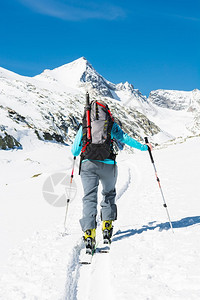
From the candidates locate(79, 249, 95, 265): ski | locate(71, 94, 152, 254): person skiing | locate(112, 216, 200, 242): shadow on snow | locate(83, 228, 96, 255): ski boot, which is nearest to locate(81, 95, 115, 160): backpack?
locate(71, 94, 152, 254): person skiing

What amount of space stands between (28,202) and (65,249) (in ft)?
14.9

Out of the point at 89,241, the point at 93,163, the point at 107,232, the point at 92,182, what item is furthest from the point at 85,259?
the point at 93,163

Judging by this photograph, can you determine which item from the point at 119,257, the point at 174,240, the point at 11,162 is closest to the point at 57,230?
the point at 119,257

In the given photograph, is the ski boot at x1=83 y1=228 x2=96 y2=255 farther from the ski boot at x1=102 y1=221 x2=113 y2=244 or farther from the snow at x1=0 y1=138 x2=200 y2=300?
the ski boot at x1=102 y1=221 x2=113 y2=244

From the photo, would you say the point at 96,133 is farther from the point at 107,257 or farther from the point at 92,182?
the point at 107,257

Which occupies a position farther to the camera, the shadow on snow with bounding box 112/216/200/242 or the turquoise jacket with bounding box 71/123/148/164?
the shadow on snow with bounding box 112/216/200/242

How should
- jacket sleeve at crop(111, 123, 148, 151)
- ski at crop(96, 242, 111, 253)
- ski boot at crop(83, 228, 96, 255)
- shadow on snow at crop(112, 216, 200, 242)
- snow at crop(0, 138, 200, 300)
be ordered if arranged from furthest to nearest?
shadow on snow at crop(112, 216, 200, 242) < jacket sleeve at crop(111, 123, 148, 151) < ski at crop(96, 242, 111, 253) < ski boot at crop(83, 228, 96, 255) < snow at crop(0, 138, 200, 300)

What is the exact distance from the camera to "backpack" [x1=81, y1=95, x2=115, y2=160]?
430 cm

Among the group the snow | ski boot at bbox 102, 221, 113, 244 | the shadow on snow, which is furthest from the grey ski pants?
the shadow on snow

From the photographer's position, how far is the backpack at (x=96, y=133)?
14.1 ft

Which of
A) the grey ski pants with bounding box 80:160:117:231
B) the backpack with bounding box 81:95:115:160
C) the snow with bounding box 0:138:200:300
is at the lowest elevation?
the snow with bounding box 0:138:200:300

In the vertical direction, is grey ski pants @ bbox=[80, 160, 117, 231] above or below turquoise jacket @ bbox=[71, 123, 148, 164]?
below

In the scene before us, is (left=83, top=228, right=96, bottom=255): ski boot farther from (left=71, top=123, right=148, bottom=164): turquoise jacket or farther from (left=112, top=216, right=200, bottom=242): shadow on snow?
(left=71, top=123, right=148, bottom=164): turquoise jacket

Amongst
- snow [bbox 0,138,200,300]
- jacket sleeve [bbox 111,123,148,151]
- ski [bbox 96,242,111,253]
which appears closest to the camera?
snow [bbox 0,138,200,300]
